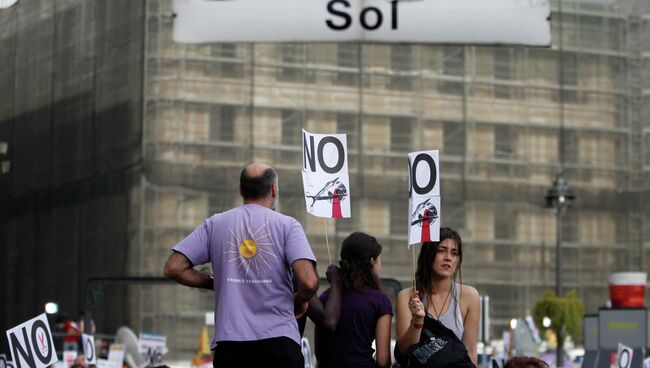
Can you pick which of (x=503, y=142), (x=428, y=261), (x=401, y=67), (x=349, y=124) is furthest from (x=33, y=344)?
(x=503, y=142)

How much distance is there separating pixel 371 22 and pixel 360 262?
5.20 feet

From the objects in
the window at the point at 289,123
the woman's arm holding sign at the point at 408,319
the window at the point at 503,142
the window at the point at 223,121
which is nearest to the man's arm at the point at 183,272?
the woman's arm holding sign at the point at 408,319

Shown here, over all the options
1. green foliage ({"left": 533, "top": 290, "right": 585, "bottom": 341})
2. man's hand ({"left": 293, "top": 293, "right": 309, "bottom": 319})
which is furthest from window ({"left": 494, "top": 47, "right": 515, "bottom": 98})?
man's hand ({"left": 293, "top": 293, "right": 309, "bottom": 319})

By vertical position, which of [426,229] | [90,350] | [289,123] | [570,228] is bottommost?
[90,350]

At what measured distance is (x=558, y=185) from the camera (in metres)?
31.2

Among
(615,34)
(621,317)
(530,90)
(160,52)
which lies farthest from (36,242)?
(621,317)

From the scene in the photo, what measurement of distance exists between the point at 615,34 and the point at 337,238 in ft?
34.0

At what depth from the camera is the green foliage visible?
38406 millimetres

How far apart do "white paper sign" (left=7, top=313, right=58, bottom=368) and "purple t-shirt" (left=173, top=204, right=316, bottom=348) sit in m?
4.06

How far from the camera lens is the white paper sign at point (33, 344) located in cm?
837

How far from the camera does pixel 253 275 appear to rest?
4418 millimetres

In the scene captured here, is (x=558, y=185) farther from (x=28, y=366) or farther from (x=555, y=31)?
(x=28, y=366)

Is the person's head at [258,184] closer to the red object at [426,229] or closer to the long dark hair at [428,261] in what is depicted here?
the red object at [426,229]

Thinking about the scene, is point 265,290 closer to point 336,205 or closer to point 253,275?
point 253,275
